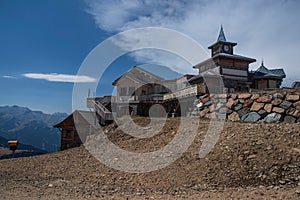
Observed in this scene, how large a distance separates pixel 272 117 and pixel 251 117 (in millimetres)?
1180

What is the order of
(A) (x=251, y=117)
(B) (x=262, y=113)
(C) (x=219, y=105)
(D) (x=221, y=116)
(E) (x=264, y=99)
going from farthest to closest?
(C) (x=219, y=105), (D) (x=221, y=116), (E) (x=264, y=99), (A) (x=251, y=117), (B) (x=262, y=113)

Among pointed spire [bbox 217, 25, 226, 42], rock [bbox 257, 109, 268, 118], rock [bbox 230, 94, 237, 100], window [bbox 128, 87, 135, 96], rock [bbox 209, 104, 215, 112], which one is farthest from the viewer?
window [bbox 128, 87, 135, 96]

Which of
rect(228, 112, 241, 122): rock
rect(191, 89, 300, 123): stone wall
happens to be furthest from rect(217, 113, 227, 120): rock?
rect(228, 112, 241, 122): rock

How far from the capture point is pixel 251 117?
14133 mm

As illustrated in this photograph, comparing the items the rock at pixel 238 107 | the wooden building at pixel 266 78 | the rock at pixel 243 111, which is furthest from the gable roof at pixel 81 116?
the wooden building at pixel 266 78

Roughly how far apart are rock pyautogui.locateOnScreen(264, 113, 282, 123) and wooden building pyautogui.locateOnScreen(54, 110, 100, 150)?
571 inches

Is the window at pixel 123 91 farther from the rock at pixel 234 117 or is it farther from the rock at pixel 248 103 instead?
the rock at pixel 248 103

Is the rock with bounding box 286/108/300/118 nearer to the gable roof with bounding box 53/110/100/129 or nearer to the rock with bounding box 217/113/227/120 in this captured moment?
the rock with bounding box 217/113/227/120

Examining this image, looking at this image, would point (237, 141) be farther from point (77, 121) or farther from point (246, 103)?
point (77, 121)

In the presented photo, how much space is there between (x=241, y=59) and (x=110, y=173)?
83.7 feet

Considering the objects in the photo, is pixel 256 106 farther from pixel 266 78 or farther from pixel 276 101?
pixel 266 78

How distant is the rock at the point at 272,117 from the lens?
43.3 feet

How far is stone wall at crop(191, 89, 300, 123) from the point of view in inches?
521

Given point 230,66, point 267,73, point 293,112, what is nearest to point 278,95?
point 293,112
